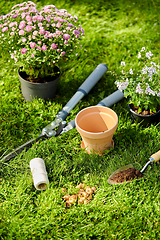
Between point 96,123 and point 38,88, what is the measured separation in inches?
28.7

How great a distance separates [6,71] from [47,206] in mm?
1955

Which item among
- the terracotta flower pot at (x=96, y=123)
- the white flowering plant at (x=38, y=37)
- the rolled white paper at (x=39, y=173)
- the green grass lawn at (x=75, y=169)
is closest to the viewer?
the green grass lawn at (x=75, y=169)

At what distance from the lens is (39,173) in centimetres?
220

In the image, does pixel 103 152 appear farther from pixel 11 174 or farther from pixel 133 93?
pixel 11 174

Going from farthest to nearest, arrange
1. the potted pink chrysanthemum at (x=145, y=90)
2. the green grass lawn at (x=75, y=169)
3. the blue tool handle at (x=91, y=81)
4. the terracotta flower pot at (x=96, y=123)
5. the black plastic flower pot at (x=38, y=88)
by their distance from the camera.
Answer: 1. the blue tool handle at (x=91, y=81)
2. the black plastic flower pot at (x=38, y=88)
3. the potted pink chrysanthemum at (x=145, y=90)
4. the terracotta flower pot at (x=96, y=123)
5. the green grass lawn at (x=75, y=169)

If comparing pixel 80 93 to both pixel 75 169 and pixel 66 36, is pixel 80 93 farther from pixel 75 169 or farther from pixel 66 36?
pixel 75 169

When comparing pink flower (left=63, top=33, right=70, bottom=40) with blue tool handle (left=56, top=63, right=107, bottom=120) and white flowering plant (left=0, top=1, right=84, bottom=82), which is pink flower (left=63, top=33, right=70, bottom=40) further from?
blue tool handle (left=56, top=63, right=107, bottom=120)

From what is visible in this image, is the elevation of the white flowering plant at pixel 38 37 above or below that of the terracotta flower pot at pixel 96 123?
above

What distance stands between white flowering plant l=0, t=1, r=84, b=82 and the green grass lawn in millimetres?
513

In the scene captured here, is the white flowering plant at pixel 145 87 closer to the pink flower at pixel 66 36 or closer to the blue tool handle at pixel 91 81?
the blue tool handle at pixel 91 81

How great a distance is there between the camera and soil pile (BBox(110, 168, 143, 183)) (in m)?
2.21

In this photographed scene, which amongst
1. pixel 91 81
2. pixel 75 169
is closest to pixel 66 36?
pixel 91 81

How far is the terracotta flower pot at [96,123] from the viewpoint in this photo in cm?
239

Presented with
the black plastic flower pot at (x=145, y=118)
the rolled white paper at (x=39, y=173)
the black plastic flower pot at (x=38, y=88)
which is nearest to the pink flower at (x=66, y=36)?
the black plastic flower pot at (x=38, y=88)
